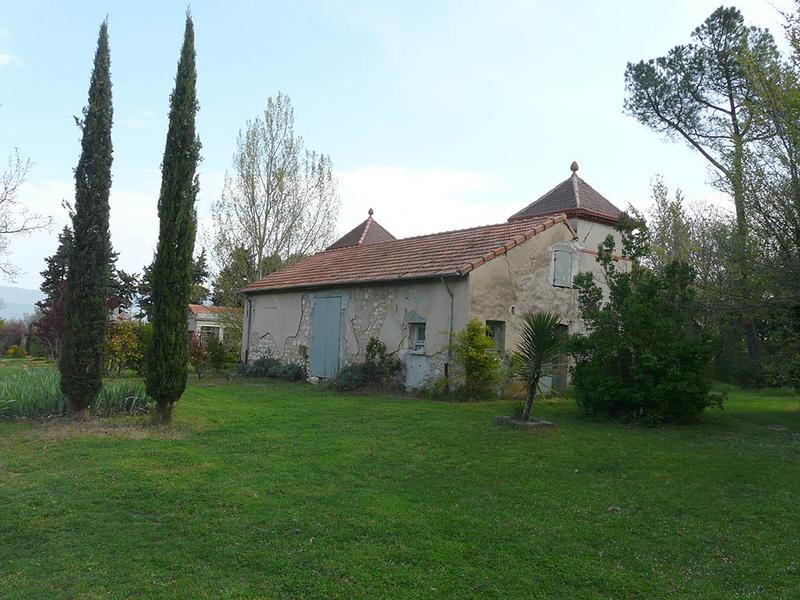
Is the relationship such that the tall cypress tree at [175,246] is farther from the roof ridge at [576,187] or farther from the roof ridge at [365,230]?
the roof ridge at [365,230]

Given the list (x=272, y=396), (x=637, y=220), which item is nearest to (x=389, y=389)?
(x=272, y=396)

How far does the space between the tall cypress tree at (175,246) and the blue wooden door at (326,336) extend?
843 cm

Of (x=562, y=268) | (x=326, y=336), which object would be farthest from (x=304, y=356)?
(x=562, y=268)

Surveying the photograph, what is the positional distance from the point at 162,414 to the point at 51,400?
7.16 feet

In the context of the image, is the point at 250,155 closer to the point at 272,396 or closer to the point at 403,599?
the point at 272,396

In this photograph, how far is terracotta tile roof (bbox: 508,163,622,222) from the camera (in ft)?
63.6

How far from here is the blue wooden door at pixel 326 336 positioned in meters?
18.4

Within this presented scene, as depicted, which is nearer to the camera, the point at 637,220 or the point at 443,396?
the point at 637,220

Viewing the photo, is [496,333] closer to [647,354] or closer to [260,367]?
[647,354]

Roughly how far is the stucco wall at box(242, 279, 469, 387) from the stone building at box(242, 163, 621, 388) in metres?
0.03

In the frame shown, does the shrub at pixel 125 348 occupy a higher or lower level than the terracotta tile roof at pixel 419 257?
lower

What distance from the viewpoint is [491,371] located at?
14531 millimetres

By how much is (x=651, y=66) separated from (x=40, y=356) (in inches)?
1298

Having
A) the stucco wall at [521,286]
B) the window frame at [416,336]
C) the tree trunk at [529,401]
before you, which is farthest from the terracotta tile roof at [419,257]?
the tree trunk at [529,401]
